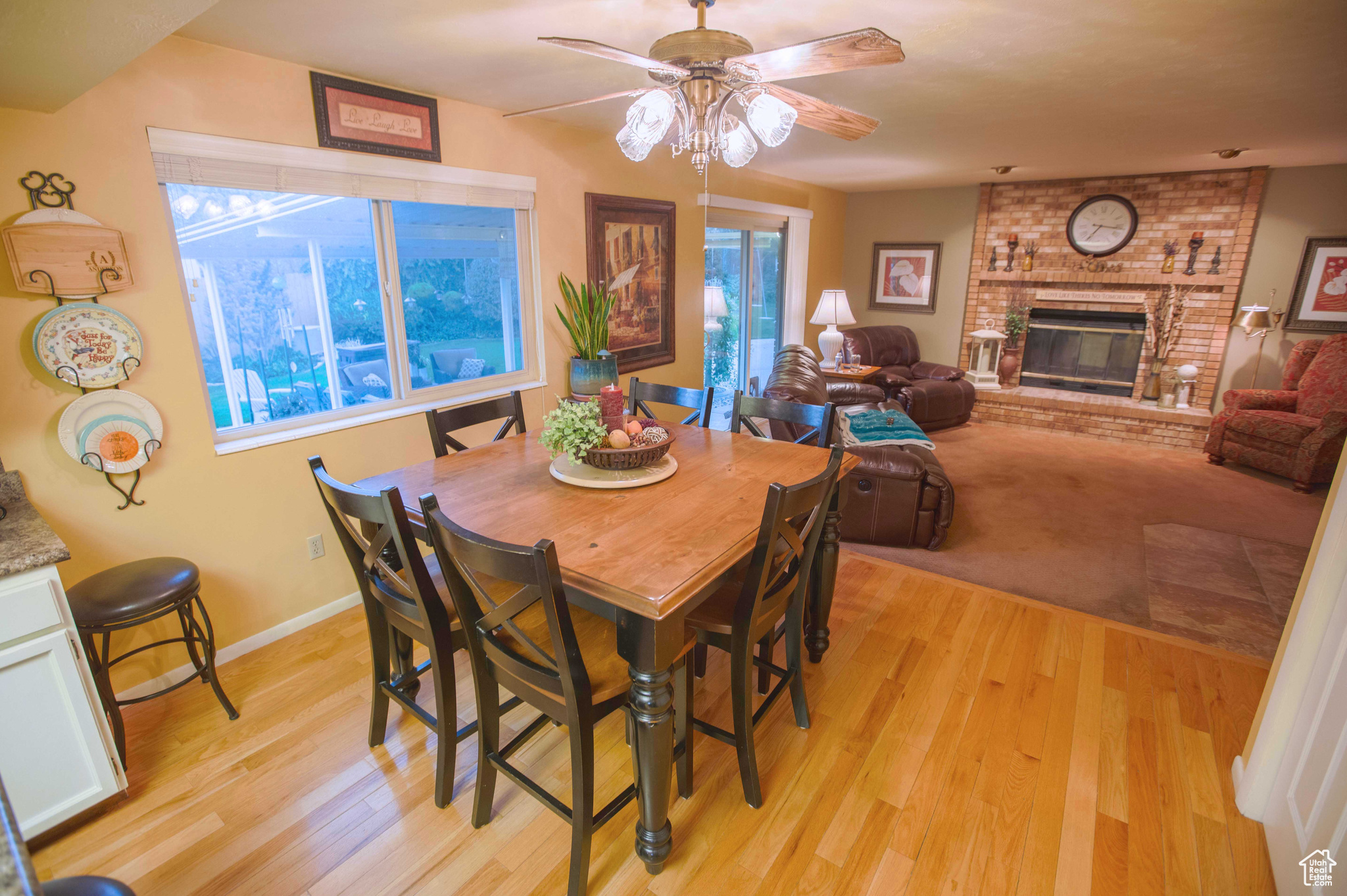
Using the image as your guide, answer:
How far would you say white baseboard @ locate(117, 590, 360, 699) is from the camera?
2.32 m

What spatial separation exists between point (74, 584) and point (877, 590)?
10.4ft

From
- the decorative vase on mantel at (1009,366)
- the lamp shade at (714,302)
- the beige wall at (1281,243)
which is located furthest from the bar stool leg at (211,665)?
the beige wall at (1281,243)

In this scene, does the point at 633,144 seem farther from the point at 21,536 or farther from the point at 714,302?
the point at 714,302

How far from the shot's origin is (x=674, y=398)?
2.94 meters

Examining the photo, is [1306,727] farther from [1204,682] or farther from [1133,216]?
[1133,216]

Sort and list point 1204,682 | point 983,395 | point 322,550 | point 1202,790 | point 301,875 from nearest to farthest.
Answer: point 301,875 → point 1202,790 → point 1204,682 → point 322,550 → point 983,395

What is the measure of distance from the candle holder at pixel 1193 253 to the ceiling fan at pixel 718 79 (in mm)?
5696

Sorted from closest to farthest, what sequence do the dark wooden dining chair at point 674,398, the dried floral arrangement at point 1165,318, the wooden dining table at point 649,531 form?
1. the wooden dining table at point 649,531
2. the dark wooden dining chair at point 674,398
3. the dried floral arrangement at point 1165,318

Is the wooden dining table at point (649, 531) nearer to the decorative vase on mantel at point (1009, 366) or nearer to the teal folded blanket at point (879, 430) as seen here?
the teal folded blanket at point (879, 430)

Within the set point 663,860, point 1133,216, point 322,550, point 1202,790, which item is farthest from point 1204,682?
point 1133,216

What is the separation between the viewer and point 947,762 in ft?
6.61

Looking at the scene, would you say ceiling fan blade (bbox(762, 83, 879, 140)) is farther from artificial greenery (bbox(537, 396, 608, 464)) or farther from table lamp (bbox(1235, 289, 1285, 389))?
table lamp (bbox(1235, 289, 1285, 389))

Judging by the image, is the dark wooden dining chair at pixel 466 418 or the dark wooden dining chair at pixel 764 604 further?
the dark wooden dining chair at pixel 466 418

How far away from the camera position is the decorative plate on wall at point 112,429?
2.03 metres
